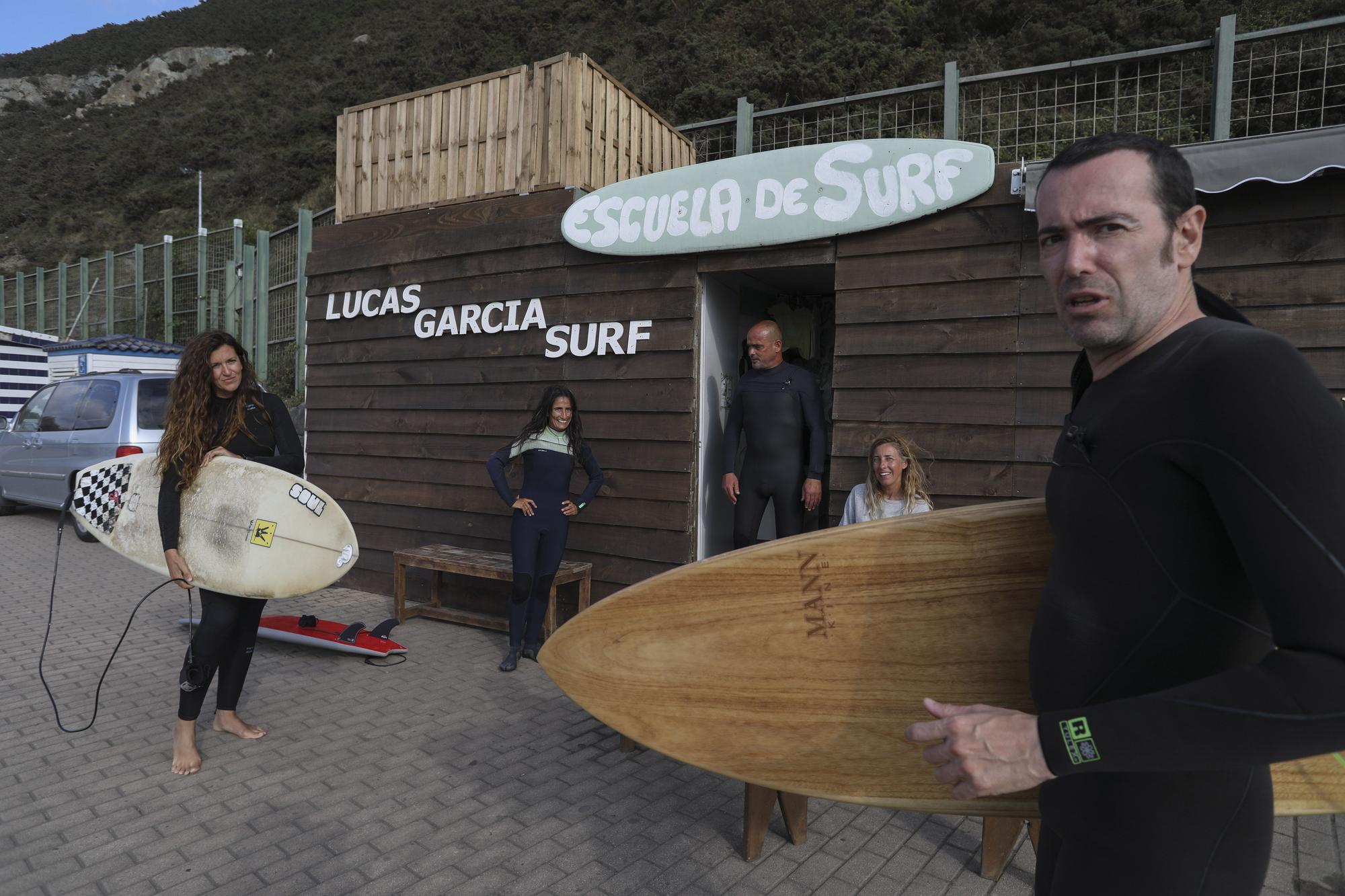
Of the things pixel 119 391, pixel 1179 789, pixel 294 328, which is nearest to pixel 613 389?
pixel 1179 789

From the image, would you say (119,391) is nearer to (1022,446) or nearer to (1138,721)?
(1022,446)

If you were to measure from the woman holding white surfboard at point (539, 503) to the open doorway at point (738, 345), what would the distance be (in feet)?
2.86

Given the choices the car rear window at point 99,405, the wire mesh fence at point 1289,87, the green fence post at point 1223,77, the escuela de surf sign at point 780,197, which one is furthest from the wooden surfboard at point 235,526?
the wire mesh fence at point 1289,87

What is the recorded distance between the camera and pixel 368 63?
41031 mm

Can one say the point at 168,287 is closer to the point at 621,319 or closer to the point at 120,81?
the point at 621,319

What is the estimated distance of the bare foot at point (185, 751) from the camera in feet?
11.3

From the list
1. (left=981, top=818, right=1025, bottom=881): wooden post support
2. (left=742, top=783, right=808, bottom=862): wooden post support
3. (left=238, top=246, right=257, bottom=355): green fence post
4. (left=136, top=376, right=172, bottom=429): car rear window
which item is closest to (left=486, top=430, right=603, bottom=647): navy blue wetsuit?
(left=742, top=783, right=808, bottom=862): wooden post support

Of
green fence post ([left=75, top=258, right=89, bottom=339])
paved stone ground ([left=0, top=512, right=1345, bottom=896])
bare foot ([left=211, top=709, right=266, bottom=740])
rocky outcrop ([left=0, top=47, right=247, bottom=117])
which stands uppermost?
rocky outcrop ([left=0, top=47, right=247, bottom=117])

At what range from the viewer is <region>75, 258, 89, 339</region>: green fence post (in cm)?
2222

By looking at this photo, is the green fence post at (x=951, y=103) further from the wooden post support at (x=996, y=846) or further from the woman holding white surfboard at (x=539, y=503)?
the wooden post support at (x=996, y=846)

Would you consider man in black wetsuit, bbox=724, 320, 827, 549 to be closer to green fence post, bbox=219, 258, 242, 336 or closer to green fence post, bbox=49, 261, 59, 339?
green fence post, bbox=219, 258, 242, 336

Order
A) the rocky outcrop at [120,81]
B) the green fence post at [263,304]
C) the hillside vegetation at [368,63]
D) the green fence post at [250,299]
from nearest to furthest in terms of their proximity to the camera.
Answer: the green fence post at [263,304], the green fence post at [250,299], the hillside vegetation at [368,63], the rocky outcrop at [120,81]

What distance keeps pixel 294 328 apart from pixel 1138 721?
53.7 feet

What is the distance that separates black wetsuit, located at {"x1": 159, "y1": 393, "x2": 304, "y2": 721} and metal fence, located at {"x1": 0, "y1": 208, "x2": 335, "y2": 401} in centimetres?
958
